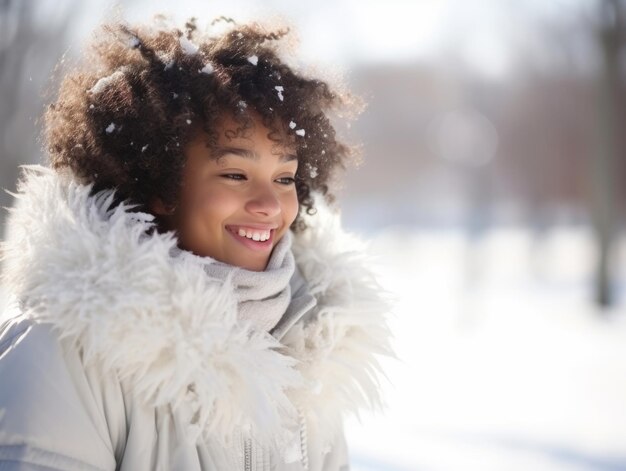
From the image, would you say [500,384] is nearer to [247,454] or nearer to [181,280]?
[247,454]

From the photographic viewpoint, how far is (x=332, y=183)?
7.63ft

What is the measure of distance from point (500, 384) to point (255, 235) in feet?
16.9

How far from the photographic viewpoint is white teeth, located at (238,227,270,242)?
5.80ft

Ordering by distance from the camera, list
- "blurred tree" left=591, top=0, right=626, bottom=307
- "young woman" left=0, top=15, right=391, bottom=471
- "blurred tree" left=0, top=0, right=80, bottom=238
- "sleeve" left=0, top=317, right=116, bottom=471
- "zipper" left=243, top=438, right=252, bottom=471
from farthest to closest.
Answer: "blurred tree" left=591, top=0, right=626, bottom=307
"blurred tree" left=0, top=0, right=80, bottom=238
"zipper" left=243, top=438, right=252, bottom=471
"young woman" left=0, top=15, right=391, bottom=471
"sleeve" left=0, top=317, right=116, bottom=471

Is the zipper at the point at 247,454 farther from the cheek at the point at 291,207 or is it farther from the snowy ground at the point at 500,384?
the cheek at the point at 291,207

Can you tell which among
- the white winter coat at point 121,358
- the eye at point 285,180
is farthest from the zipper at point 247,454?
the eye at point 285,180

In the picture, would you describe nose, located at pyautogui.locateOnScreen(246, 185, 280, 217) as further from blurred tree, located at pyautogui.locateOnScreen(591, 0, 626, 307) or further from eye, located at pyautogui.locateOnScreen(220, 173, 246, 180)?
blurred tree, located at pyautogui.locateOnScreen(591, 0, 626, 307)

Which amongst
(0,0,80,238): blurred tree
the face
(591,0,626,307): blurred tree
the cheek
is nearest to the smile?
the face

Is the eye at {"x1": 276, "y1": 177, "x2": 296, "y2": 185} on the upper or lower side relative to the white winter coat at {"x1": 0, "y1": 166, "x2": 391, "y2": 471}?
upper

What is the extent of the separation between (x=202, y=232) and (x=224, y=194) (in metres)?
0.12

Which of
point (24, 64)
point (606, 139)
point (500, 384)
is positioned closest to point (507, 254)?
point (606, 139)

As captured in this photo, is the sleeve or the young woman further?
the young woman

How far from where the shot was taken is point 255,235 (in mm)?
1779

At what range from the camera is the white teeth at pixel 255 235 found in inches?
69.6
